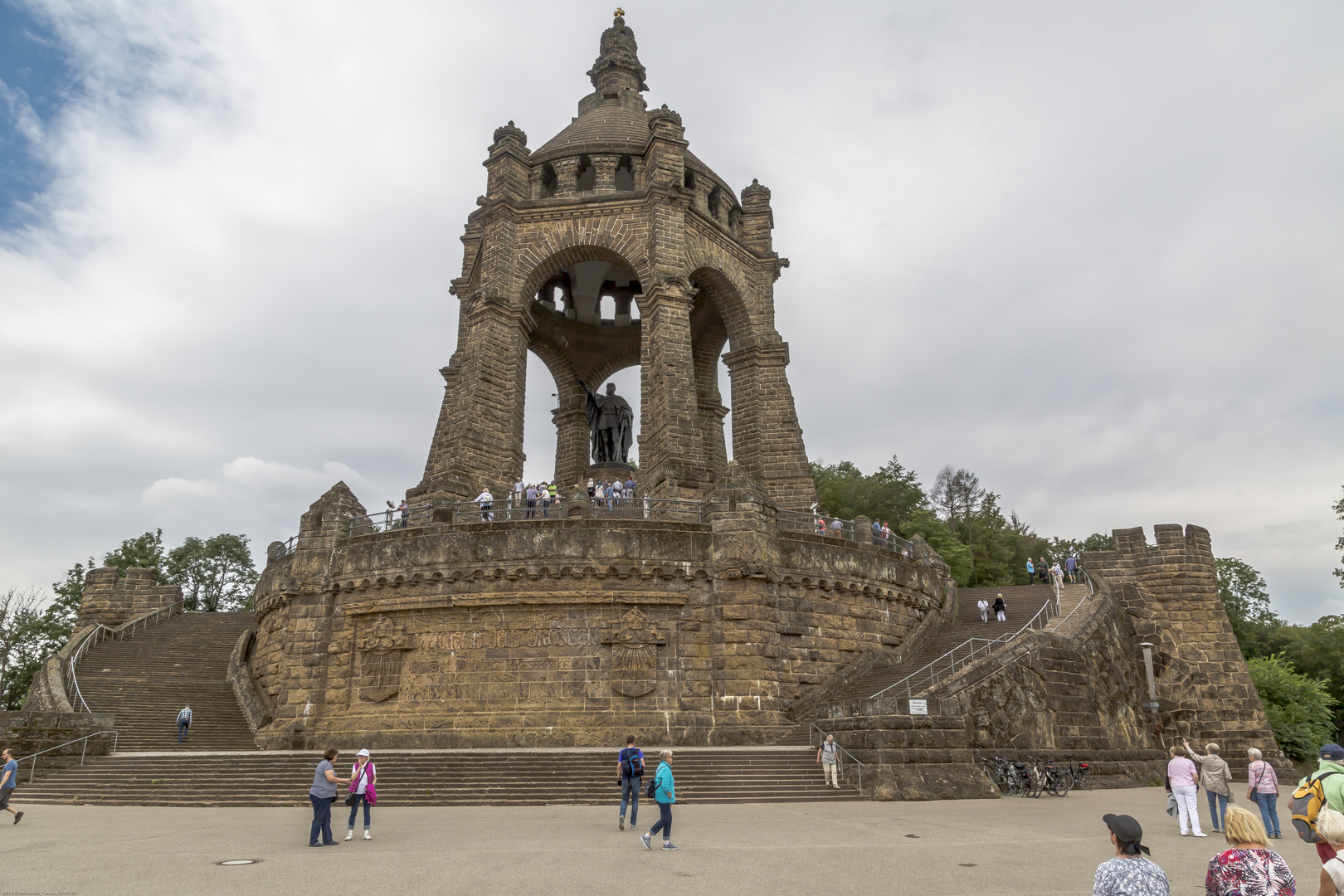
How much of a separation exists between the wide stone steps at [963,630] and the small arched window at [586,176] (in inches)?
688

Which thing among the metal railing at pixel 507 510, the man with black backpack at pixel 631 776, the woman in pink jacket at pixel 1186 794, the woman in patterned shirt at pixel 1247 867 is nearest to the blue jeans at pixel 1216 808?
the woman in pink jacket at pixel 1186 794

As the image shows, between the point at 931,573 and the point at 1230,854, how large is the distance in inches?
808

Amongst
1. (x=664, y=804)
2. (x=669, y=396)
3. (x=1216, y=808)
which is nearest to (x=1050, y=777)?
(x=1216, y=808)

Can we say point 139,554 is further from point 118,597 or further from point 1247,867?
point 1247,867

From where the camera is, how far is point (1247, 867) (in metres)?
4.04

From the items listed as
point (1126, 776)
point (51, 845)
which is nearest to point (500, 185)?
point (51, 845)

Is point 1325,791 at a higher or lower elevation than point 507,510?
lower

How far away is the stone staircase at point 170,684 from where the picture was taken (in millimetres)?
20312

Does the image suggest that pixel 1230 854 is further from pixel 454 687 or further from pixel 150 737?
pixel 150 737

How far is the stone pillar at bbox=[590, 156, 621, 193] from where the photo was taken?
27328mm

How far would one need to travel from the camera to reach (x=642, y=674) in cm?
1833

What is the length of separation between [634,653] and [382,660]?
592 centimetres

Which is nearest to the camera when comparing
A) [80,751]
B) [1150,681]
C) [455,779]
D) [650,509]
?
[455,779]

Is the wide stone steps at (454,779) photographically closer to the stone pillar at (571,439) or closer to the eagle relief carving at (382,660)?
the eagle relief carving at (382,660)
